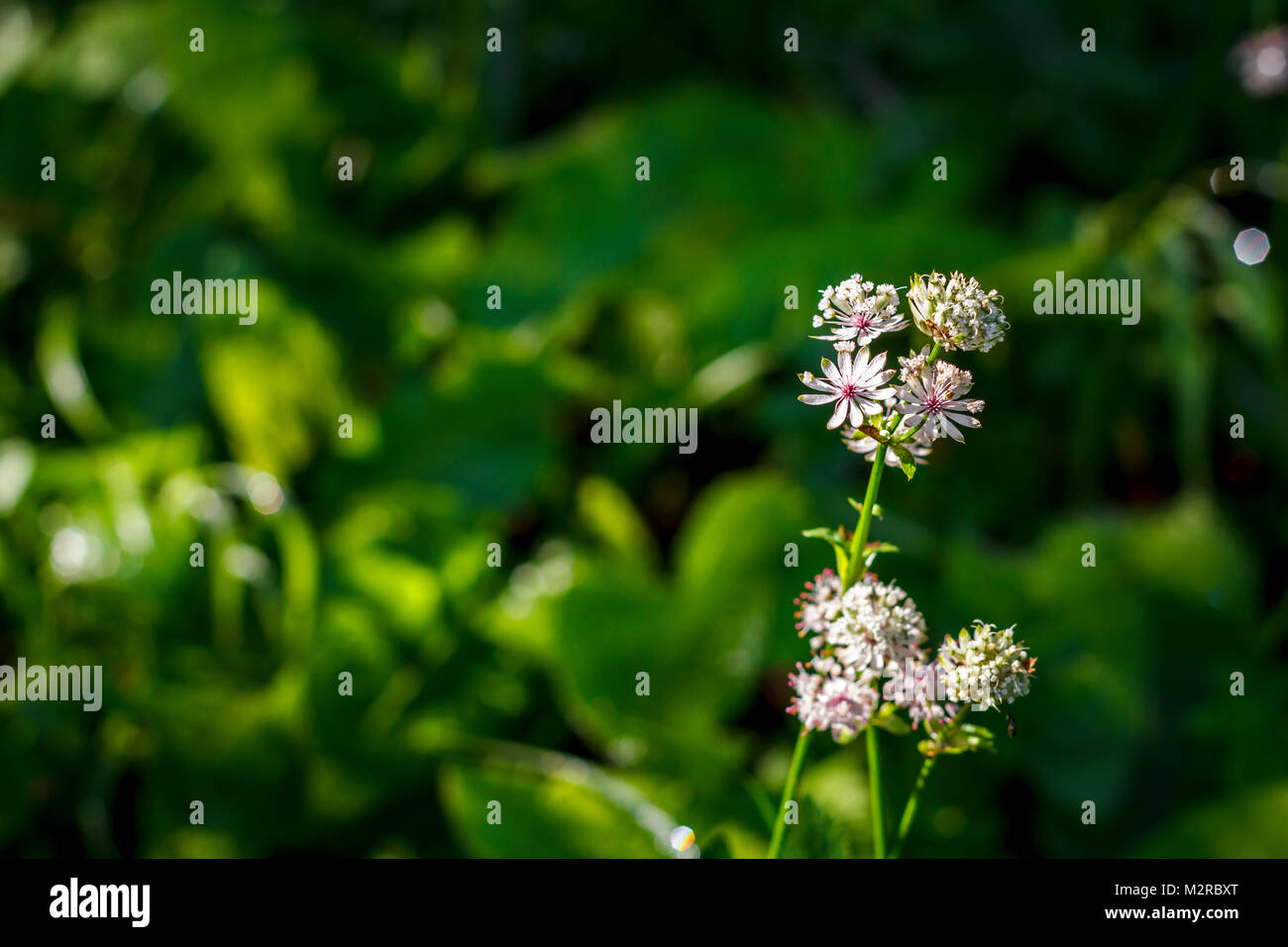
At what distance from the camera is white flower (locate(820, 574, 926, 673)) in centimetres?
25

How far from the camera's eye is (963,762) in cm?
60

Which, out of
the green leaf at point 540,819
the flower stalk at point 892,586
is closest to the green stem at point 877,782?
the flower stalk at point 892,586

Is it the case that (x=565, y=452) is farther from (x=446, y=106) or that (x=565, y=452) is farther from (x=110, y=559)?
(x=446, y=106)

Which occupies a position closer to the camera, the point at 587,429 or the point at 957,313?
the point at 957,313

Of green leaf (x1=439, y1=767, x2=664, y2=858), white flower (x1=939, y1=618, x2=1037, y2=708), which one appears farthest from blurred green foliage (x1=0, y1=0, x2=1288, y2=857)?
white flower (x1=939, y1=618, x2=1037, y2=708)

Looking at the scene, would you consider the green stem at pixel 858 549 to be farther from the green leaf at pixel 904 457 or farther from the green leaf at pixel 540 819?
the green leaf at pixel 540 819

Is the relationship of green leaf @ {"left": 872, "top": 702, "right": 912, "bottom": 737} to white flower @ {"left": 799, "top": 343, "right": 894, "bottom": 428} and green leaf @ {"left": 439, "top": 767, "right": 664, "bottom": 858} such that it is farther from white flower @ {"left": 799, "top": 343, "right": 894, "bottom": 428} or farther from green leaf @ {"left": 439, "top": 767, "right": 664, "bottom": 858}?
green leaf @ {"left": 439, "top": 767, "right": 664, "bottom": 858}

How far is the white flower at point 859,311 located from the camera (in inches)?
9.3

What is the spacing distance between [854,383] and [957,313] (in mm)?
27

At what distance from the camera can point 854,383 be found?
23 centimetres

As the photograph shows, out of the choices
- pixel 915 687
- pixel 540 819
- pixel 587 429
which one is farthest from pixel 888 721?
pixel 587 429

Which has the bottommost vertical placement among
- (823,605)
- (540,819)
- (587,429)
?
(540,819)

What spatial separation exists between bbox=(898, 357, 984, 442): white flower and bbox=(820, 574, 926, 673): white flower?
0.05 meters

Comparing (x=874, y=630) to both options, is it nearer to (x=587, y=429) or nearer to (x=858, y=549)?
(x=858, y=549)
